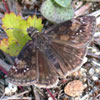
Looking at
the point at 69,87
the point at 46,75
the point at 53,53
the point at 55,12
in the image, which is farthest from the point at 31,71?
the point at 55,12

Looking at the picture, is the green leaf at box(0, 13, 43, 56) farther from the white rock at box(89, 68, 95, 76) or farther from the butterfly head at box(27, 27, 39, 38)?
the white rock at box(89, 68, 95, 76)

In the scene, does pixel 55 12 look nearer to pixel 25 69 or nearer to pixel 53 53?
pixel 53 53

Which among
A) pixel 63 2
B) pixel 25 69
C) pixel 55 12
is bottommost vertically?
pixel 25 69

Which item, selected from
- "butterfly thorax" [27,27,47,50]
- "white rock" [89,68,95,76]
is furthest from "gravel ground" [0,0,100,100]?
"butterfly thorax" [27,27,47,50]

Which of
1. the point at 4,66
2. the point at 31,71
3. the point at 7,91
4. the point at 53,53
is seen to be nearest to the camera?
the point at 31,71

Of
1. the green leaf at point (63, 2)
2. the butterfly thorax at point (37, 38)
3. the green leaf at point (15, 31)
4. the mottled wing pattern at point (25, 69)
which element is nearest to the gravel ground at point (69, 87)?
the green leaf at point (15, 31)

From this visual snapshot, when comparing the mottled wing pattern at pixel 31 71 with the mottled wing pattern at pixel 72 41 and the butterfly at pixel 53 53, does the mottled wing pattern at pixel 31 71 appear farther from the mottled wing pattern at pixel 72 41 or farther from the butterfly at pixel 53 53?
the mottled wing pattern at pixel 72 41

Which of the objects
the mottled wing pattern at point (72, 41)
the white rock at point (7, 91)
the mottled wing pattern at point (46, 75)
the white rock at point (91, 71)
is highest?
the mottled wing pattern at point (72, 41)
